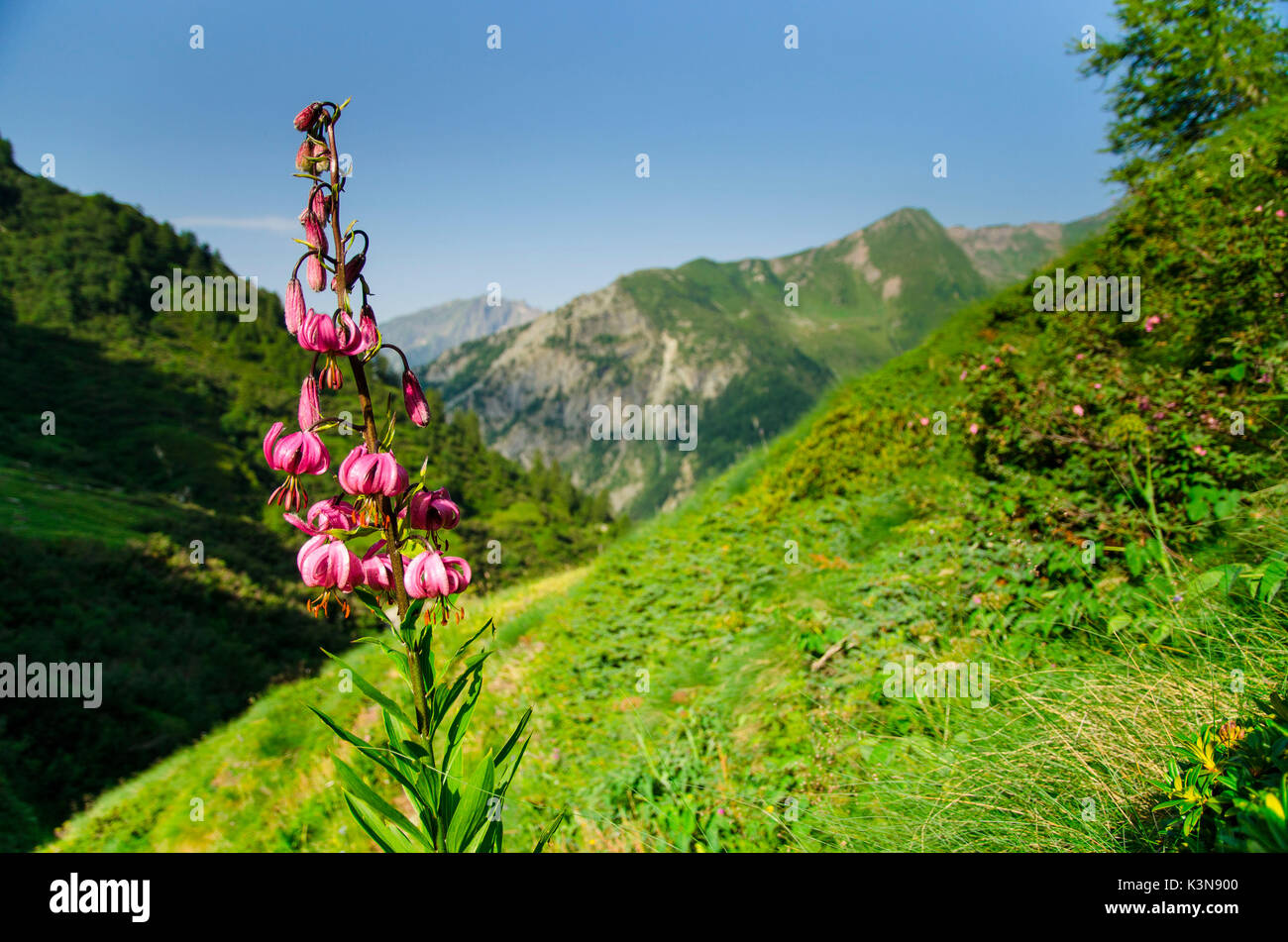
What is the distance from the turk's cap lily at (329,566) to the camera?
1.52 metres

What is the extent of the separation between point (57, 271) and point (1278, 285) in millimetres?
131959

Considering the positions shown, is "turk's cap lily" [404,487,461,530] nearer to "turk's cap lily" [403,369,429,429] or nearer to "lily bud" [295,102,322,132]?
"turk's cap lily" [403,369,429,429]

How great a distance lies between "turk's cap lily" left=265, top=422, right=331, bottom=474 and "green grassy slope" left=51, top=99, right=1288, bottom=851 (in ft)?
6.53

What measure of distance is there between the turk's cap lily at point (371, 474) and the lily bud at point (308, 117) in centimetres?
92

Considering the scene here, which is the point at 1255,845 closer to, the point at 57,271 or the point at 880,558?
the point at 880,558

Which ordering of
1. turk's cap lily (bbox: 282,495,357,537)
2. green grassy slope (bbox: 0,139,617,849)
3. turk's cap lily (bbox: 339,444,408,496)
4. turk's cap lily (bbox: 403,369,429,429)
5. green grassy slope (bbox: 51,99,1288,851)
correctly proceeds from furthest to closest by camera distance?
green grassy slope (bbox: 0,139,617,849), green grassy slope (bbox: 51,99,1288,851), turk's cap lily (bbox: 403,369,429,429), turk's cap lily (bbox: 282,495,357,537), turk's cap lily (bbox: 339,444,408,496)

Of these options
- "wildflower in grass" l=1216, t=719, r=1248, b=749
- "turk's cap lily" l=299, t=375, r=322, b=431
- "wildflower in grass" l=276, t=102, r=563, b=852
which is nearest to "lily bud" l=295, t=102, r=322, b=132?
"wildflower in grass" l=276, t=102, r=563, b=852

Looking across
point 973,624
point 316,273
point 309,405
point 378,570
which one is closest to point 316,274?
point 316,273

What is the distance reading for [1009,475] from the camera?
5.07 meters

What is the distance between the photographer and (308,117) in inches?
65.6

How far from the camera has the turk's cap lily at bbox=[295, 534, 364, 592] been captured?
152cm

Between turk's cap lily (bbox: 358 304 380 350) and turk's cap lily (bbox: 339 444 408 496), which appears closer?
turk's cap lily (bbox: 339 444 408 496)

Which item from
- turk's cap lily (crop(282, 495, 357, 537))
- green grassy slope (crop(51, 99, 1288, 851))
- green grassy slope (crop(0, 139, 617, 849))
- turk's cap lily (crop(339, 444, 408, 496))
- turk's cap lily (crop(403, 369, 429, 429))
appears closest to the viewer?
turk's cap lily (crop(339, 444, 408, 496))
